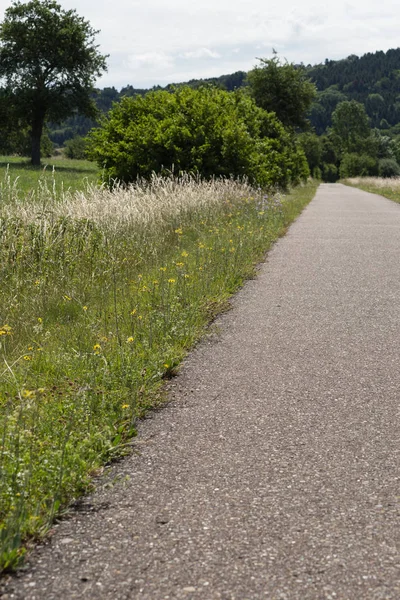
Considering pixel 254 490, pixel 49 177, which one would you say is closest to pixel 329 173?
pixel 49 177

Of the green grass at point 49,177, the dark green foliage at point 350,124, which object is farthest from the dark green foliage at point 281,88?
the dark green foliage at point 350,124

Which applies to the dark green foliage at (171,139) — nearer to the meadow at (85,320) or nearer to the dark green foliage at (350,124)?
the meadow at (85,320)

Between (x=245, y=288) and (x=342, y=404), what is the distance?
4.32m

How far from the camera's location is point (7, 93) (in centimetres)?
4869

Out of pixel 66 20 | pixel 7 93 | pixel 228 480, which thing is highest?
pixel 66 20

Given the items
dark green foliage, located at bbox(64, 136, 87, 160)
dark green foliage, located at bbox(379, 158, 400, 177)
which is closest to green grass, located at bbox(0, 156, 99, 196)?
dark green foliage, located at bbox(64, 136, 87, 160)

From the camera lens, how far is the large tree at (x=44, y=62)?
4891 centimetres

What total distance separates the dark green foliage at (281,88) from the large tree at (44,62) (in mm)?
12705

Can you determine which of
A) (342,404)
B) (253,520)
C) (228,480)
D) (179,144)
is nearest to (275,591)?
(253,520)

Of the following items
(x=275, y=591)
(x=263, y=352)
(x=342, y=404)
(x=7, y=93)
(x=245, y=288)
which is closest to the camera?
(x=275, y=591)

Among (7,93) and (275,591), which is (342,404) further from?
(7,93)

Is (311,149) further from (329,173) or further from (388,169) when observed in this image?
(329,173)

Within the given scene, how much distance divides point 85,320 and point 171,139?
14.0 metres

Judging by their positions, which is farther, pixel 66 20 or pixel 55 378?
pixel 66 20
